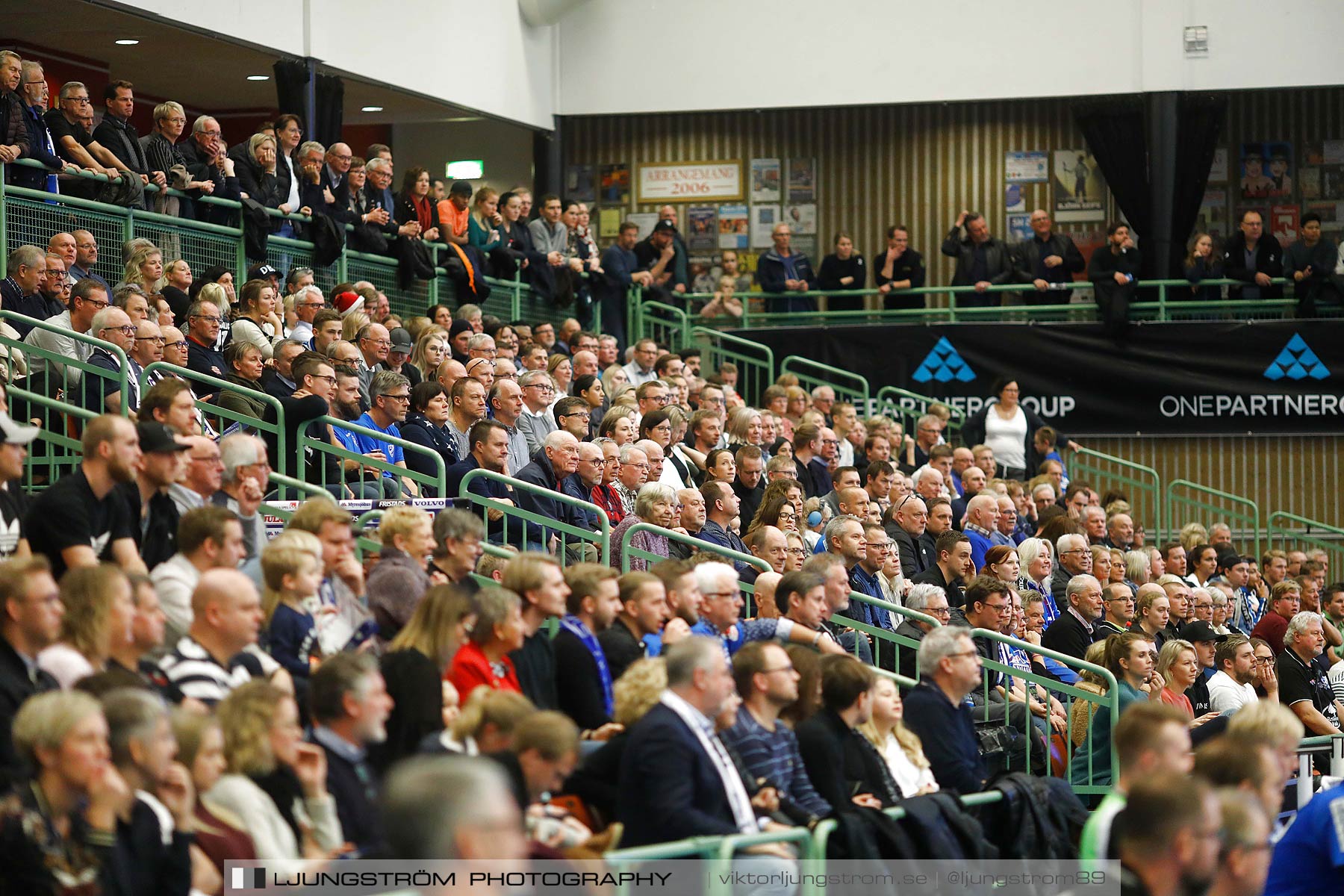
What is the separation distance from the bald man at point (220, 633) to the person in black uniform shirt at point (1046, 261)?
13.3 meters

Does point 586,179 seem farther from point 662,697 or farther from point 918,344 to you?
point 662,697

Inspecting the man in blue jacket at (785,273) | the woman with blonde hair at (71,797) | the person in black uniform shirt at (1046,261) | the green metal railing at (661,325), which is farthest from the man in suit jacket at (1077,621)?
the man in blue jacket at (785,273)

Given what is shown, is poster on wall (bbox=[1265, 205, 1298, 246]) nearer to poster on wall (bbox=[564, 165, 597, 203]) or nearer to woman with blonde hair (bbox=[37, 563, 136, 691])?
poster on wall (bbox=[564, 165, 597, 203])

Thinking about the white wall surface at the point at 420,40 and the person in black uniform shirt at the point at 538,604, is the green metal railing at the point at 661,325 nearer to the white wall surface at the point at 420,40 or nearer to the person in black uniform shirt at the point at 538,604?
the white wall surface at the point at 420,40

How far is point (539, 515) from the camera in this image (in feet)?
28.0

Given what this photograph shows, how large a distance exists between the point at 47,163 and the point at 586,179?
1046cm

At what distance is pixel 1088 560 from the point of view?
11.3 m

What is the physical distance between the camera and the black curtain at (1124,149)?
1794cm

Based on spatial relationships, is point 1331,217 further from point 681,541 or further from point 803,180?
point 681,541

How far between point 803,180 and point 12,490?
14449 millimetres

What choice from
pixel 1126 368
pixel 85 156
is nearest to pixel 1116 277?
pixel 1126 368

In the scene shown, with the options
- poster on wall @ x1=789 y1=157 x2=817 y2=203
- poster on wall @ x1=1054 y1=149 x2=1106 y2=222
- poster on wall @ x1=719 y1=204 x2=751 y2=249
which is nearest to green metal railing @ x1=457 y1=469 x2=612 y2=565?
poster on wall @ x1=719 y1=204 x2=751 y2=249

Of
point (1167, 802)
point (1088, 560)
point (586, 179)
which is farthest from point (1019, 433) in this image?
point (1167, 802)

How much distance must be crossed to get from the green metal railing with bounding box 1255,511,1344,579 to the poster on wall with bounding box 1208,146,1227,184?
4026mm
